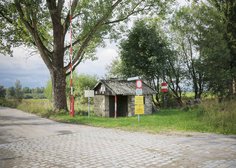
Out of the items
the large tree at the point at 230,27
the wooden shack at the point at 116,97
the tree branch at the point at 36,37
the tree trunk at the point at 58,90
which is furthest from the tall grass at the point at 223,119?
the tree branch at the point at 36,37

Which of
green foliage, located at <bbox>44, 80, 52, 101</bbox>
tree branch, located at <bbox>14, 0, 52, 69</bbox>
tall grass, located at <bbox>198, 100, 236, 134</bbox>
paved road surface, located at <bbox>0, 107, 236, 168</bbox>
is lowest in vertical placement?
paved road surface, located at <bbox>0, 107, 236, 168</bbox>

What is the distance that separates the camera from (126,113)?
1070 inches

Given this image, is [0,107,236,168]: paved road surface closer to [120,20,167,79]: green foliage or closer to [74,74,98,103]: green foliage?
[120,20,167,79]: green foliage

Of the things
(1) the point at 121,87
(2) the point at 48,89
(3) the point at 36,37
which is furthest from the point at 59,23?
(2) the point at 48,89

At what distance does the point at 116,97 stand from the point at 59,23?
8.69 meters

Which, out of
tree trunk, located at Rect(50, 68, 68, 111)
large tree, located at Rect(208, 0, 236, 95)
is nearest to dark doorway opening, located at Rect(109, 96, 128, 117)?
tree trunk, located at Rect(50, 68, 68, 111)

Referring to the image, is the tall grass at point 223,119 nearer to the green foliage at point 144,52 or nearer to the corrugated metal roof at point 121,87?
the corrugated metal roof at point 121,87

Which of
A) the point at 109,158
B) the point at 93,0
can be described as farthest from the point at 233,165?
the point at 93,0

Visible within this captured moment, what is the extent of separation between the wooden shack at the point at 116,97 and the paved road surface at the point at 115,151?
13.7 meters

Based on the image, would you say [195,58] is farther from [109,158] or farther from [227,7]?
[109,158]

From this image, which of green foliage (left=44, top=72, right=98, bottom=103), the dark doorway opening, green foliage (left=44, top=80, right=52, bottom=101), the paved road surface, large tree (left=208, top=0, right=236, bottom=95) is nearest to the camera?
the paved road surface

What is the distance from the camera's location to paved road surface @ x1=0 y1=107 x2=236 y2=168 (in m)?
7.41

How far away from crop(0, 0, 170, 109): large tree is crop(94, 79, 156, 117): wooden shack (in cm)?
409

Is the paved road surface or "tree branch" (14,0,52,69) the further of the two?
"tree branch" (14,0,52,69)
